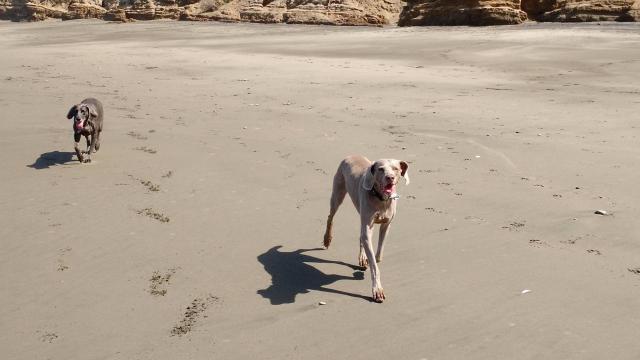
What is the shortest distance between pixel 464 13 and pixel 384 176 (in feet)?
98.6

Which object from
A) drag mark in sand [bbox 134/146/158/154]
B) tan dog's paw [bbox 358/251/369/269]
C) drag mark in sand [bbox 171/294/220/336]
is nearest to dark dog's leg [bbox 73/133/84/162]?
drag mark in sand [bbox 134/146/158/154]

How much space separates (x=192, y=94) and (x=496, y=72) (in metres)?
9.22

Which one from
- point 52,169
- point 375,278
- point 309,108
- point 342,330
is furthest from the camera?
point 309,108

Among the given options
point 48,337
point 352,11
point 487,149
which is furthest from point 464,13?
point 48,337

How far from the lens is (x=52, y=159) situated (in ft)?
31.9

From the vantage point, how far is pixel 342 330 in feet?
15.9

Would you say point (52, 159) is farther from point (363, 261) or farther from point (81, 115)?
point (363, 261)

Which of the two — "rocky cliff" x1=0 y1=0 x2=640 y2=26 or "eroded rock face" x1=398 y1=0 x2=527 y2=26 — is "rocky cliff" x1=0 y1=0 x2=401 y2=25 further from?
"eroded rock face" x1=398 y1=0 x2=527 y2=26

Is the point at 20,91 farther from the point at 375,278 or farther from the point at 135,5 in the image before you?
the point at 135,5

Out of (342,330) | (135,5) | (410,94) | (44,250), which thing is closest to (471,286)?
(342,330)

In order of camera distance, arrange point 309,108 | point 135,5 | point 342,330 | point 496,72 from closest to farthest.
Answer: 1. point 342,330
2. point 309,108
3. point 496,72
4. point 135,5

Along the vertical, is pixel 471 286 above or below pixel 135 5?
below

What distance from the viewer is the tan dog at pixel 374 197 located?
521 cm

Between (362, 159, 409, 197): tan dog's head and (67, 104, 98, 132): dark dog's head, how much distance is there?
18.9 ft
